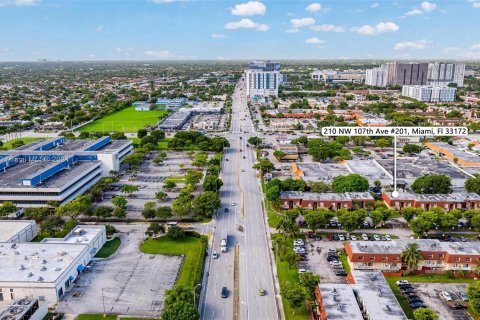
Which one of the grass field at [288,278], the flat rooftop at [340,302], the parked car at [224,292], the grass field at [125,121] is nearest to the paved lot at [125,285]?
the parked car at [224,292]

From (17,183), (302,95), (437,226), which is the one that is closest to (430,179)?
(437,226)

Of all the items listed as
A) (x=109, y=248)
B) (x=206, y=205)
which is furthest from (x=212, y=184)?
(x=109, y=248)

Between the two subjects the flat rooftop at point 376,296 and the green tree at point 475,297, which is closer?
the flat rooftop at point 376,296

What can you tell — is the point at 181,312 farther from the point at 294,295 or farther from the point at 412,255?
the point at 412,255

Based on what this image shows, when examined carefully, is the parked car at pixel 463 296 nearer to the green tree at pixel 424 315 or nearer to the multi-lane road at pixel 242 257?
the green tree at pixel 424 315

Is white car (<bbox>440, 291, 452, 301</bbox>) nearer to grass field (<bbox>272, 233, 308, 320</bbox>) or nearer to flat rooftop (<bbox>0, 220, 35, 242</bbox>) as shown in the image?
grass field (<bbox>272, 233, 308, 320</bbox>)

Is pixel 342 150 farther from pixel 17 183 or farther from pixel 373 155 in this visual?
pixel 17 183
